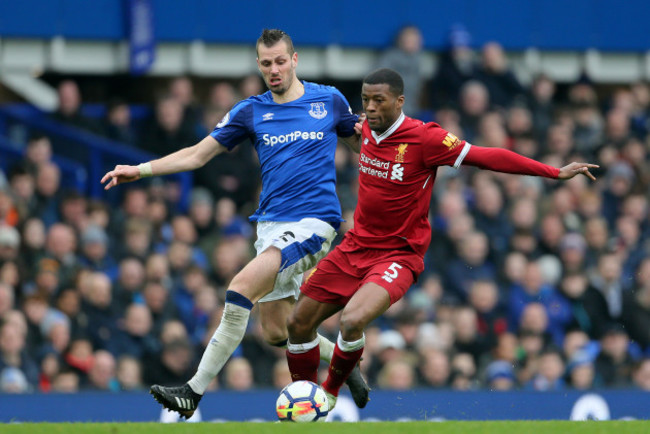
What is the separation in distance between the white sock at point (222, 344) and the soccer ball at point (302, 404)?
1.53ft

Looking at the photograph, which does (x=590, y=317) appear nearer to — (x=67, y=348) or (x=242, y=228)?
(x=242, y=228)

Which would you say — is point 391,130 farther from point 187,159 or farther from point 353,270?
point 187,159

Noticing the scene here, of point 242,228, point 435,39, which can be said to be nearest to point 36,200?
point 242,228

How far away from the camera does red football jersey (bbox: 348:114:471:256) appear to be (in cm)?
761

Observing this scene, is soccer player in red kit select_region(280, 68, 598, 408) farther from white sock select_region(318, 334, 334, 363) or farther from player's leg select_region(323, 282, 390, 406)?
white sock select_region(318, 334, 334, 363)

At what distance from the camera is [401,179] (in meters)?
7.66

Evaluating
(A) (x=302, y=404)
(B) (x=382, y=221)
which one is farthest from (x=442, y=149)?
(A) (x=302, y=404)

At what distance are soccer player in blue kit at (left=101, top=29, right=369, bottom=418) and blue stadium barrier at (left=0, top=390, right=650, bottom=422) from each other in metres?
1.82

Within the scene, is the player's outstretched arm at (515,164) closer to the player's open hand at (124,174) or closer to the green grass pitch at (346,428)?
the green grass pitch at (346,428)

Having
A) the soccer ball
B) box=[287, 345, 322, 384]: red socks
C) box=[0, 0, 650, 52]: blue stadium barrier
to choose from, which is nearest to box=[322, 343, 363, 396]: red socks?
box=[287, 345, 322, 384]: red socks

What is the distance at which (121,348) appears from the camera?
34.1ft

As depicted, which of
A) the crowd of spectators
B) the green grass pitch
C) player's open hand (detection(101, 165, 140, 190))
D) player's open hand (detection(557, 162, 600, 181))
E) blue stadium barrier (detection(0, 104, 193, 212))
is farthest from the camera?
blue stadium barrier (detection(0, 104, 193, 212))

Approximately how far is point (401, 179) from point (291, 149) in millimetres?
776

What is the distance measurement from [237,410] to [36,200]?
122 inches
